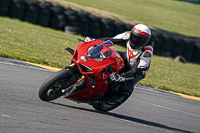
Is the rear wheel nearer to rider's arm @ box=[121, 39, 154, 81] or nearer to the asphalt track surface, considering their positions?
the asphalt track surface

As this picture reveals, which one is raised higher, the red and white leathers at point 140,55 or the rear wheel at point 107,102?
the red and white leathers at point 140,55

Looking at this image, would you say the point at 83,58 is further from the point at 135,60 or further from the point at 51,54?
the point at 51,54

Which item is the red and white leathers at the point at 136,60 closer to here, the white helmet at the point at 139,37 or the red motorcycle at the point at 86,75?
the white helmet at the point at 139,37

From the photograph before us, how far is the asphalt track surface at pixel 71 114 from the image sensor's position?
14.9 ft

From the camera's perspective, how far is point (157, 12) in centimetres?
4175

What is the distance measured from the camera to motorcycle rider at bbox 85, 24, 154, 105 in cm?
611

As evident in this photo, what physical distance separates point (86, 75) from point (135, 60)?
1.29 metres

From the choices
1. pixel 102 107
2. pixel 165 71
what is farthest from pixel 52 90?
pixel 165 71

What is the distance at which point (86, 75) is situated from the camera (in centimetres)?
555

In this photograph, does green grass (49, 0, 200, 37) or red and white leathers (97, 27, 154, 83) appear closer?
red and white leathers (97, 27, 154, 83)

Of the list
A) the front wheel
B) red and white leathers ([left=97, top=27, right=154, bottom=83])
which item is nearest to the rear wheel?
red and white leathers ([left=97, top=27, right=154, bottom=83])

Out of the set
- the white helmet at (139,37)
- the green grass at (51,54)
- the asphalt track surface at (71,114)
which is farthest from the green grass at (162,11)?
the white helmet at (139,37)

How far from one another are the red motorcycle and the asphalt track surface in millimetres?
274

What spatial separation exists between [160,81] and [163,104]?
4.19 meters
